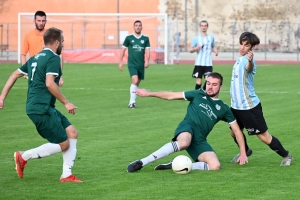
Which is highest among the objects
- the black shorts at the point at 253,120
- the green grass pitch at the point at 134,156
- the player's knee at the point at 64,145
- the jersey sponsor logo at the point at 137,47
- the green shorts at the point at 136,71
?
the jersey sponsor logo at the point at 137,47

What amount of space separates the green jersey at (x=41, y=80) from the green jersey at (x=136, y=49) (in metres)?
9.99

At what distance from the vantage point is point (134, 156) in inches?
396

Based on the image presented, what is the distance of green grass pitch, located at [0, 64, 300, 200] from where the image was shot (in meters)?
7.64

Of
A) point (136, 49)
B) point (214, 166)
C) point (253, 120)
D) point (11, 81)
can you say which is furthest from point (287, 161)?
point (136, 49)

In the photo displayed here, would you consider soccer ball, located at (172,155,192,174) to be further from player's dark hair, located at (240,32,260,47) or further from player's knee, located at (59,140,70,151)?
player's dark hair, located at (240,32,260,47)

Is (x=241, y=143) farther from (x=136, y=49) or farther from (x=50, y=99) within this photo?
(x=136, y=49)

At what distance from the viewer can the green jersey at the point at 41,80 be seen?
308 inches

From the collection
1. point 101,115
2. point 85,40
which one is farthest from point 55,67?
point 85,40

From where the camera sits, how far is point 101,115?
15258mm

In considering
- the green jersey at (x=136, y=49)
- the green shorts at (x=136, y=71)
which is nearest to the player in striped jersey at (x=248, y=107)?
the green shorts at (x=136, y=71)

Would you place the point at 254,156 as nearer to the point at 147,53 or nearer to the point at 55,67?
the point at 55,67

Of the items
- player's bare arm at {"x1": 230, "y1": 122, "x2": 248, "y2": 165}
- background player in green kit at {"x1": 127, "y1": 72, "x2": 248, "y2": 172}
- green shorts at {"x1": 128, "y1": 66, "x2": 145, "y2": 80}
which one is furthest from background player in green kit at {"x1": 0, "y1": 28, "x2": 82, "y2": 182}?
green shorts at {"x1": 128, "y1": 66, "x2": 145, "y2": 80}

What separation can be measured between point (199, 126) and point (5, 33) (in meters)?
41.5

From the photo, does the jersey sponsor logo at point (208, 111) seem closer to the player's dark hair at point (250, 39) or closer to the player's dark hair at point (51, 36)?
the player's dark hair at point (250, 39)
